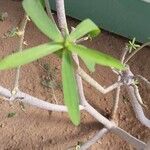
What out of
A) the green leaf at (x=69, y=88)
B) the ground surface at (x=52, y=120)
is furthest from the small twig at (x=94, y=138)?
the green leaf at (x=69, y=88)

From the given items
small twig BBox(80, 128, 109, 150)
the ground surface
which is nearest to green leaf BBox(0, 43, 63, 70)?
small twig BBox(80, 128, 109, 150)

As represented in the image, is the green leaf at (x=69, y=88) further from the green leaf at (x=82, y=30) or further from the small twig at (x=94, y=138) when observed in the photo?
the small twig at (x=94, y=138)

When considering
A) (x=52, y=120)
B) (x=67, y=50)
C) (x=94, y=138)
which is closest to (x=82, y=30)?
(x=67, y=50)

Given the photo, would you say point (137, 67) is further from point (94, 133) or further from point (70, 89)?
point (70, 89)

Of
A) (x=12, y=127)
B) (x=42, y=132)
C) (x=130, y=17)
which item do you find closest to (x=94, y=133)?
(x=42, y=132)

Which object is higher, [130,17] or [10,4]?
[130,17]

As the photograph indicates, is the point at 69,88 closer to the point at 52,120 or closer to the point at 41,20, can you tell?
the point at 41,20

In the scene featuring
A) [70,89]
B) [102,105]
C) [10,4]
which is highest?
[70,89]
